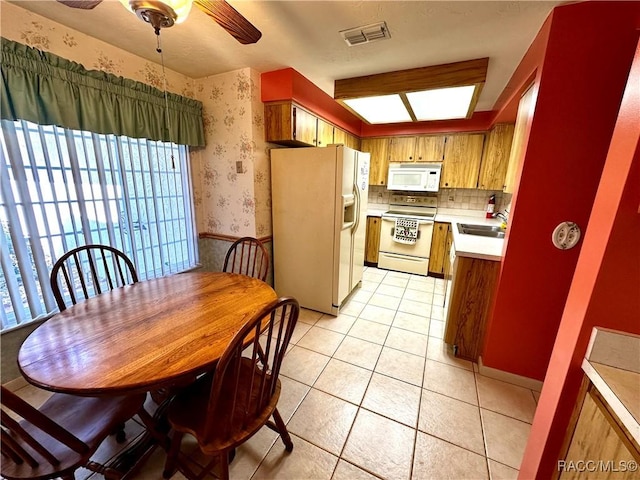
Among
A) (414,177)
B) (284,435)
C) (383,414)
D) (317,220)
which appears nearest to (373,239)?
(414,177)

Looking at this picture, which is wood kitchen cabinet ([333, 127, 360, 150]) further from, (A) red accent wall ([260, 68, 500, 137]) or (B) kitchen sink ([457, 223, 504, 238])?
(B) kitchen sink ([457, 223, 504, 238])

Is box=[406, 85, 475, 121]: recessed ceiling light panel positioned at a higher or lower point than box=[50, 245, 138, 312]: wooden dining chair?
higher

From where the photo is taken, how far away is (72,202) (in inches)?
74.4

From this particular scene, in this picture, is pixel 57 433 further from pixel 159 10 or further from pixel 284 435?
pixel 159 10

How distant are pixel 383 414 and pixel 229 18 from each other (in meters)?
2.25

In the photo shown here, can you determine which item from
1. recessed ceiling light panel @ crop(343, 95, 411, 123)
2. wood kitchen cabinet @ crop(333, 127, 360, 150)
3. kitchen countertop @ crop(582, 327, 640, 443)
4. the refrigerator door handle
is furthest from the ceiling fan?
wood kitchen cabinet @ crop(333, 127, 360, 150)

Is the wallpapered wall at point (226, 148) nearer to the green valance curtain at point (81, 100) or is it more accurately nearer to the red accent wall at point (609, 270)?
the green valance curtain at point (81, 100)

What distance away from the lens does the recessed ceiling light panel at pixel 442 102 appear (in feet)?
7.57

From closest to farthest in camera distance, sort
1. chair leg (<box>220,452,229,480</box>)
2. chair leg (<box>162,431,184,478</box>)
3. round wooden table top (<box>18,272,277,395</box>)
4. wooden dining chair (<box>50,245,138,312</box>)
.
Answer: round wooden table top (<box>18,272,277,395</box>) → chair leg (<box>220,452,229,480</box>) → chair leg (<box>162,431,184,478</box>) → wooden dining chair (<box>50,245,138,312</box>)

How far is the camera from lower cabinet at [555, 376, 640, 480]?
670mm

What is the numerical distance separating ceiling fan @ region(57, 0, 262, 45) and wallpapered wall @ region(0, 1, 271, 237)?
1.22 meters

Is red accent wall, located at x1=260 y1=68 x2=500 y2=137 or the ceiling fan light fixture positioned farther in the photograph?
red accent wall, located at x1=260 y1=68 x2=500 y2=137

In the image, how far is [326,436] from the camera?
1.47 m

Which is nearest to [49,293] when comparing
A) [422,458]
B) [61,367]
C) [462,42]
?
[61,367]
